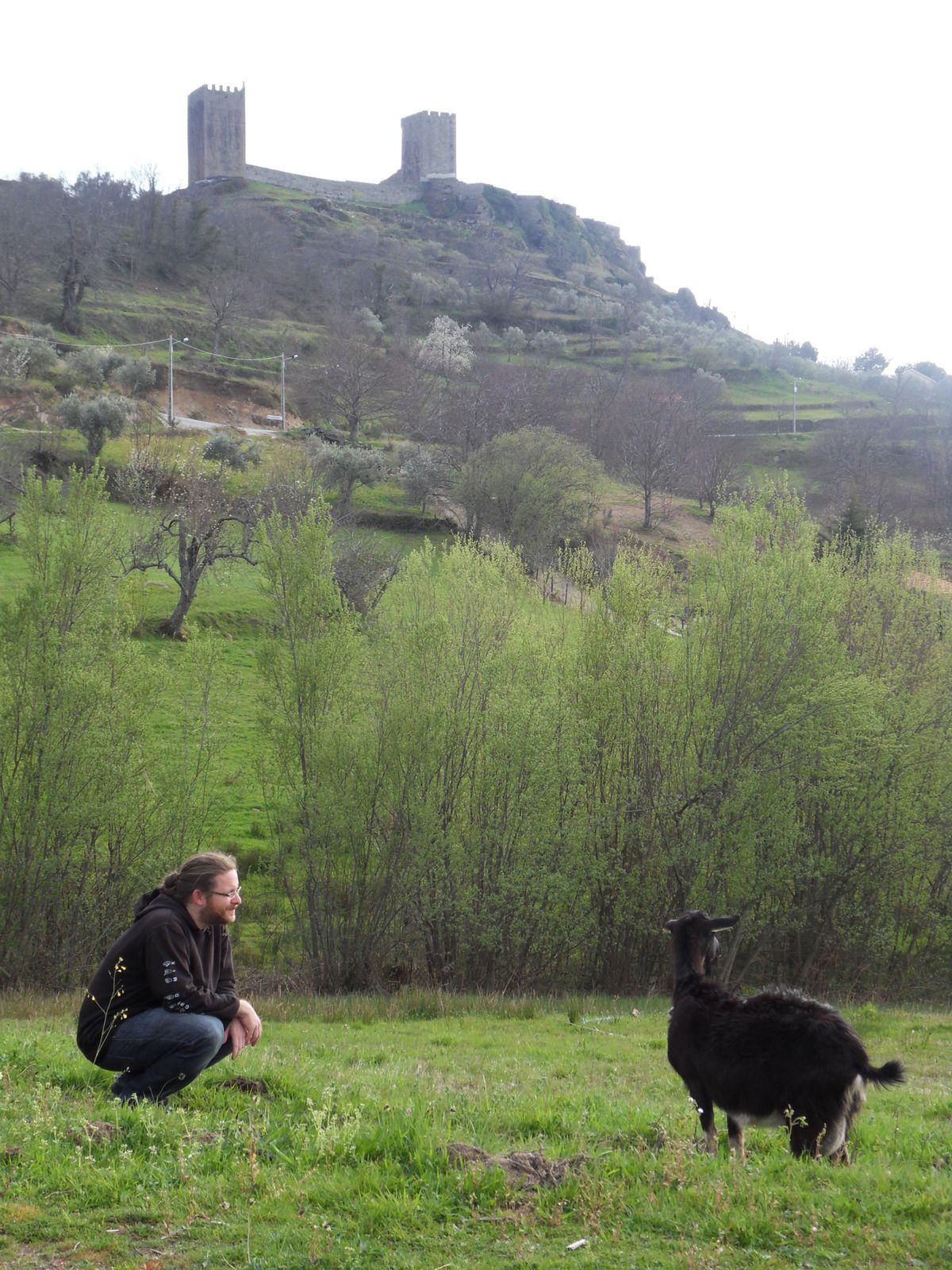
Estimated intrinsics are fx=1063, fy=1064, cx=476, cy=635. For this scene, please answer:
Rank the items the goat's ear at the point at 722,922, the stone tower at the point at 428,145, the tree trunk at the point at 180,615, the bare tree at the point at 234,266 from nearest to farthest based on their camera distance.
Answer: the goat's ear at the point at 722,922
the tree trunk at the point at 180,615
the bare tree at the point at 234,266
the stone tower at the point at 428,145

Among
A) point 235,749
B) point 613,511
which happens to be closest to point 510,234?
point 613,511

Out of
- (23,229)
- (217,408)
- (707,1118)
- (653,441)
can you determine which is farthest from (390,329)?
(707,1118)

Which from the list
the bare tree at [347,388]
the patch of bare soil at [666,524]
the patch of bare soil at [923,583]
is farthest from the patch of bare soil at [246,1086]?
the bare tree at [347,388]

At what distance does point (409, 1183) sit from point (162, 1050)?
1.61 meters

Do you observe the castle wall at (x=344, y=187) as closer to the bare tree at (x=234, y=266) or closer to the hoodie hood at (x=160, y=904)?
the bare tree at (x=234, y=266)

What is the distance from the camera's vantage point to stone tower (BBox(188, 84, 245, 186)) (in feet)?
493

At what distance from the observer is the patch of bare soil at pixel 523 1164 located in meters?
4.77

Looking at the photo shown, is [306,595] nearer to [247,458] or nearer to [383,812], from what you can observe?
[383,812]

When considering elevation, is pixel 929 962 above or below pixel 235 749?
below

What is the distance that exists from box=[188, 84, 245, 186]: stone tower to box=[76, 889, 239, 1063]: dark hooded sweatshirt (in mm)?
164665

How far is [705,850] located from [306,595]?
A: 321 inches

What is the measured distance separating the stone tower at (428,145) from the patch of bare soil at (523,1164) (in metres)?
186

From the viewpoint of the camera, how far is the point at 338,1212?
14.7 feet

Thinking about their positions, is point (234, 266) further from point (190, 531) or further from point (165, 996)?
point (165, 996)
